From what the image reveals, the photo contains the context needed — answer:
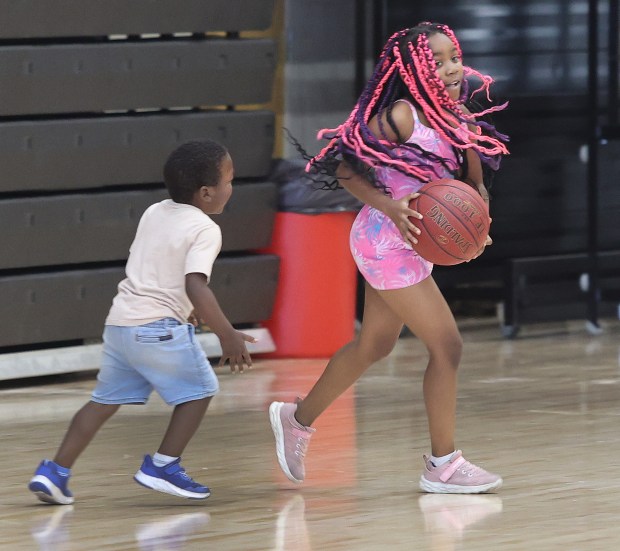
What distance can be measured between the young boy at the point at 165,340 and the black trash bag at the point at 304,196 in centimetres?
408

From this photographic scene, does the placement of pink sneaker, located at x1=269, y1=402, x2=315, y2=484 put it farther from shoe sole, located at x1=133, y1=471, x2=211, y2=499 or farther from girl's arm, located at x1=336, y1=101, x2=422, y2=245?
girl's arm, located at x1=336, y1=101, x2=422, y2=245

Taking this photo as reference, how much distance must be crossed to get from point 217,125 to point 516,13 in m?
2.96

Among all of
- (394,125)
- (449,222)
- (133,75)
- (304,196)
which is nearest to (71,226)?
(133,75)

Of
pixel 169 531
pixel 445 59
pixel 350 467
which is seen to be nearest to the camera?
pixel 169 531

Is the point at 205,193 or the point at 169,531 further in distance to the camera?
the point at 205,193

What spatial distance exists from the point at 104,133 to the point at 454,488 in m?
4.01

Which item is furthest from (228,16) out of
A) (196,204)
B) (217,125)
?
(196,204)

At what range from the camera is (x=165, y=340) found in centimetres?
568

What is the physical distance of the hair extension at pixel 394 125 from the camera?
5891mm

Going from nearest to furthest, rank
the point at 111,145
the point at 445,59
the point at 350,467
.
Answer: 1. the point at 445,59
2. the point at 350,467
3. the point at 111,145

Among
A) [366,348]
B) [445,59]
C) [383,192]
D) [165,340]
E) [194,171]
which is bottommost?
[366,348]

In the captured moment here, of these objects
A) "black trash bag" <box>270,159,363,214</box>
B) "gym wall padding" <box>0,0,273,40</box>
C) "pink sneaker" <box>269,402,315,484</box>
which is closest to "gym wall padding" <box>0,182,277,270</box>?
"black trash bag" <box>270,159,363,214</box>

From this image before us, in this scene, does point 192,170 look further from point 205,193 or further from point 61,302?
point 61,302

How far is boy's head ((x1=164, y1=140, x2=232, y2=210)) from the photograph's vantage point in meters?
5.79
